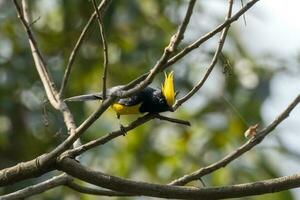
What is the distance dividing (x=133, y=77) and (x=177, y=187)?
A: 9.30 ft

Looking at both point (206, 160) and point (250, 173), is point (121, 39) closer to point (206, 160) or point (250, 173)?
point (206, 160)

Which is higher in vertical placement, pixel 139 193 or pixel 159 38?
pixel 159 38

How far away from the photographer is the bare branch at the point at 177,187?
6.53 ft

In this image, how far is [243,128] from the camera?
4.72 m

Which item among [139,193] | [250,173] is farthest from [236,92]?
[139,193]

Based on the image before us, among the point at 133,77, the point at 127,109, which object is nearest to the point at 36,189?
the point at 127,109

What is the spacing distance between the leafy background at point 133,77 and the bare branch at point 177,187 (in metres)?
2.09

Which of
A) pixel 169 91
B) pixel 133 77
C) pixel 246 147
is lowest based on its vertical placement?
pixel 246 147

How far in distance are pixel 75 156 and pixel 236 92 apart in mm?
2906

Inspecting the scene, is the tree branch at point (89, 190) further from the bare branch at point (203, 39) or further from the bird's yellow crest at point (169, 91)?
the bare branch at point (203, 39)

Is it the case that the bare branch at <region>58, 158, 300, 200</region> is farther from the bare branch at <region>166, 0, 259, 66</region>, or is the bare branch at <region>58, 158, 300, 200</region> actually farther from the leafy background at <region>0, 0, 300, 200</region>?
the leafy background at <region>0, 0, 300, 200</region>

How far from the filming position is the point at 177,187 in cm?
201

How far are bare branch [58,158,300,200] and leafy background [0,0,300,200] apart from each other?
2.09m

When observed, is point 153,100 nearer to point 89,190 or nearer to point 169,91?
point 169,91
